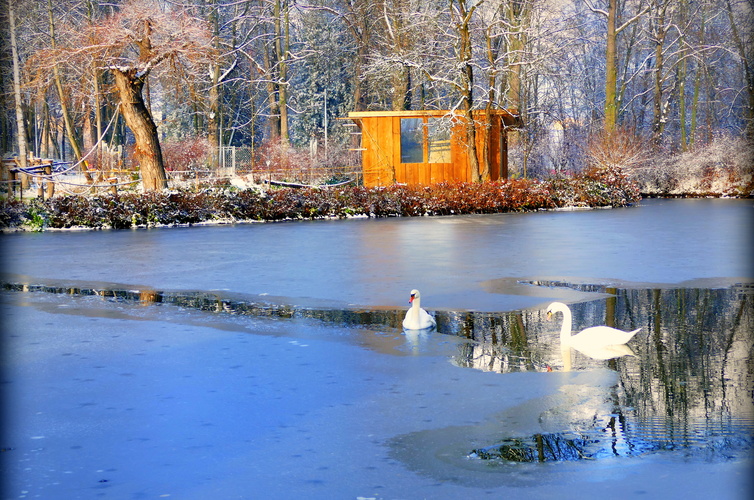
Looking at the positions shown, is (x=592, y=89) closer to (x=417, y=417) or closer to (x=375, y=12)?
(x=375, y=12)

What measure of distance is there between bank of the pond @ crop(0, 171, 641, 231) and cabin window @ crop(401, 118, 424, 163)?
4121 millimetres

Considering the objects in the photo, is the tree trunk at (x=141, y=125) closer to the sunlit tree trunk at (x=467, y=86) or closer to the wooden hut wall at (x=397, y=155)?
the wooden hut wall at (x=397, y=155)

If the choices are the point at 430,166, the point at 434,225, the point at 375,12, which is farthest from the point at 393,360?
the point at 375,12

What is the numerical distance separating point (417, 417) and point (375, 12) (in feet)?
133

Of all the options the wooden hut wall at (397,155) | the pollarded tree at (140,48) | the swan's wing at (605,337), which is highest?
the pollarded tree at (140,48)

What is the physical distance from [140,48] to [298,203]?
22.1 ft

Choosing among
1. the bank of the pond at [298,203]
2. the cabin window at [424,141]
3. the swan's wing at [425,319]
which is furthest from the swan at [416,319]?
the cabin window at [424,141]

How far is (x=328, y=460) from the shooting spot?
17.6 ft

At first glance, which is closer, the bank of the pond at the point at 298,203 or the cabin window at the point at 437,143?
the bank of the pond at the point at 298,203

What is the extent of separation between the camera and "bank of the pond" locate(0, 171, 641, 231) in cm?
2302

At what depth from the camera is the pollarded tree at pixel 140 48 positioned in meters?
24.5

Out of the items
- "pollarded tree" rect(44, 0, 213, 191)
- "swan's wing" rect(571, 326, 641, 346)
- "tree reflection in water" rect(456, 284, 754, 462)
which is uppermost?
"pollarded tree" rect(44, 0, 213, 191)

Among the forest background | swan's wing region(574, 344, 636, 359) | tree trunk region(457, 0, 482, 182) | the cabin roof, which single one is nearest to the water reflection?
swan's wing region(574, 344, 636, 359)

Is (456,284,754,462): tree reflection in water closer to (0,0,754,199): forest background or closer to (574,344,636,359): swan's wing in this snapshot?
(574,344,636,359): swan's wing
